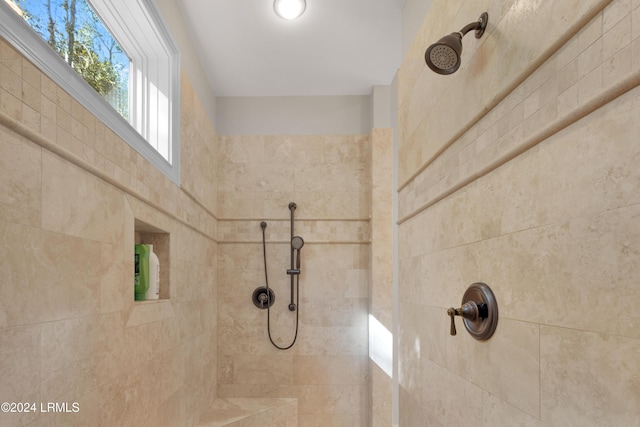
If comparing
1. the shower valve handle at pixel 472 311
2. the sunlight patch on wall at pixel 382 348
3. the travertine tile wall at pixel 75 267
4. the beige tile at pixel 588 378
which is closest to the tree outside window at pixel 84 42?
the travertine tile wall at pixel 75 267

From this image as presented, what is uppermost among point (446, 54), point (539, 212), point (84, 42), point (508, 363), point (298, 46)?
point (298, 46)

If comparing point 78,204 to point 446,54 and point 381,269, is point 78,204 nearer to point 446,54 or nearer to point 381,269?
point 446,54

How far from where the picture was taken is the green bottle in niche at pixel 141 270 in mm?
2002

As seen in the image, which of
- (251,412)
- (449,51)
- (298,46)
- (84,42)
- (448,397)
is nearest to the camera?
(449,51)

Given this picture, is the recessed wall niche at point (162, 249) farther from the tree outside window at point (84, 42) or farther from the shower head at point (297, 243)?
the shower head at point (297, 243)

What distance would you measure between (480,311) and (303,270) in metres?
2.35

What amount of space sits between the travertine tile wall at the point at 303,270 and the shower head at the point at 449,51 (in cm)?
228

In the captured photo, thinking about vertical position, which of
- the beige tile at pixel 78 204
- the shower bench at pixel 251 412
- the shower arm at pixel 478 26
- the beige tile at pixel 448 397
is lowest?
the shower bench at pixel 251 412

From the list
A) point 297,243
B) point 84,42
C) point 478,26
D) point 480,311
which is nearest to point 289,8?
point 84,42

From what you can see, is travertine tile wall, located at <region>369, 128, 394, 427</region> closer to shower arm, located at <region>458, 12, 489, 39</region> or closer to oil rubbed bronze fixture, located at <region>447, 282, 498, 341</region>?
oil rubbed bronze fixture, located at <region>447, 282, 498, 341</region>

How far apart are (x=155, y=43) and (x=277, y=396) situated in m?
2.57

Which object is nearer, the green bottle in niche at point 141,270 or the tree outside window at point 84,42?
the tree outside window at point 84,42

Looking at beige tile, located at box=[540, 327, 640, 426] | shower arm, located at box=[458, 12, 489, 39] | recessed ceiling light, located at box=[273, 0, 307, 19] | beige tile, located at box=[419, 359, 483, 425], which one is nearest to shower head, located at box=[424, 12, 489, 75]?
shower arm, located at box=[458, 12, 489, 39]

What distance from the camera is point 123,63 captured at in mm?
2039
